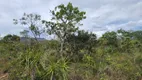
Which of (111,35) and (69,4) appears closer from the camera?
(69,4)

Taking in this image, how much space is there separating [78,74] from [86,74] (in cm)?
31

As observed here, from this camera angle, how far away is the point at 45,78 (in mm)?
6402

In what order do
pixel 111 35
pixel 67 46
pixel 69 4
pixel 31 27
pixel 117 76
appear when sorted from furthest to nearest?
pixel 111 35, pixel 31 27, pixel 69 4, pixel 67 46, pixel 117 76

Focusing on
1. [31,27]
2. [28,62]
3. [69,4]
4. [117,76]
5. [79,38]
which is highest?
[69,4]

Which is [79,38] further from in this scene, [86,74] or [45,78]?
[45,78]

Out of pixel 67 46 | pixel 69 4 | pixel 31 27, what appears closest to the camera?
pixel 67 46

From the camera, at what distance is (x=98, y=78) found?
7.97 meters

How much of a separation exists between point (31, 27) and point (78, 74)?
449 inches

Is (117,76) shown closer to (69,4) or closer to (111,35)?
(69,4)

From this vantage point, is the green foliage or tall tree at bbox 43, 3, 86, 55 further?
tall tree at bbox 43, 3, 86, 55

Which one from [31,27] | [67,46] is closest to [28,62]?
[67,46]

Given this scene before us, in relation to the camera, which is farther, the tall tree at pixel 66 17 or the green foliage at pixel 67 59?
the tall tree at pixel 66 17

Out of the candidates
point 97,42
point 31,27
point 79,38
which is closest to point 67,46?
point 79,38

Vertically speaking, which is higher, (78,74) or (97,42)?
(97,42)
